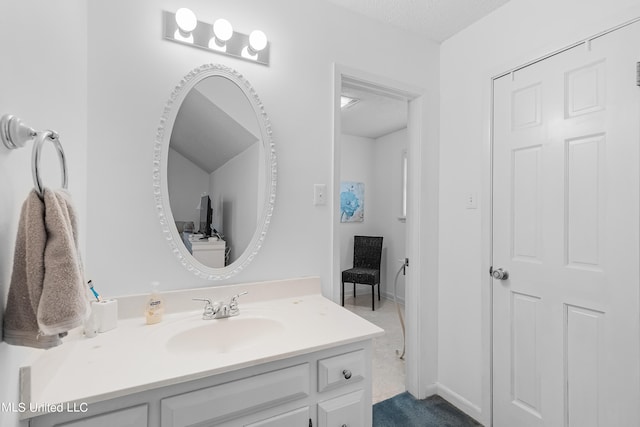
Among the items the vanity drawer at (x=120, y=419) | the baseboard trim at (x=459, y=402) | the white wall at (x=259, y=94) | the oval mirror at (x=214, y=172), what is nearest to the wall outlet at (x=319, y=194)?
the white wall at (x=259, y=94)

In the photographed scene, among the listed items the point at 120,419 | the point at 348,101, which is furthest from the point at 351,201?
the point at 120,419

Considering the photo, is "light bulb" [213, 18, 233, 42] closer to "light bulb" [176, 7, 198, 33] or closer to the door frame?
"light bulb" [176, 7, 198, 33]

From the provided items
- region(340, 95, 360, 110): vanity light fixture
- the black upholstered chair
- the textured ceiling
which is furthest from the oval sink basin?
the black upholstered chair

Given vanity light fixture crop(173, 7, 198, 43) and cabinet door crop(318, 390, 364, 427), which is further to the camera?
vanity light fixture crop(173, 7, 198, 43)

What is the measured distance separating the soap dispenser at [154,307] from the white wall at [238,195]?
13.1 inches

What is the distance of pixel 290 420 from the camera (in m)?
0.99

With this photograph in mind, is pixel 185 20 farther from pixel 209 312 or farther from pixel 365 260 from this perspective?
pixel 365 260

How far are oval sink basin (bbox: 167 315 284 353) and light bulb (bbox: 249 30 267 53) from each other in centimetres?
125

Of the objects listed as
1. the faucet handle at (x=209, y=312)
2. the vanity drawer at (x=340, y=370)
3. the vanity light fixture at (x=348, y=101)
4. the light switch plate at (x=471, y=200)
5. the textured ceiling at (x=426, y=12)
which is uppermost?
the vanity light fixture at (x=348, y=101)

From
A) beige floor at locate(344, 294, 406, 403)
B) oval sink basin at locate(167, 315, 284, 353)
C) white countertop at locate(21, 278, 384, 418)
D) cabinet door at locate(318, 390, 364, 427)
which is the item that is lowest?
beige floor at locate(344, 294, 406, 403)

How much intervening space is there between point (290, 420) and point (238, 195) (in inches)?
37.0

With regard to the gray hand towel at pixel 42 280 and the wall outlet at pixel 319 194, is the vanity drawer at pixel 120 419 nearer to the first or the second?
the gray hand towel at pixel 42 280

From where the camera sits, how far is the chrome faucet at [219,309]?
49.4 inches

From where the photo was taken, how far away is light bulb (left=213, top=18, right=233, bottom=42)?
4.41 feet
